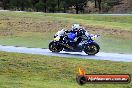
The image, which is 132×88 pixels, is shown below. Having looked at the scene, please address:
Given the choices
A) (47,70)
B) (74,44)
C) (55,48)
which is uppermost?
(74,44)

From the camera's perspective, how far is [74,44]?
75.1 ft

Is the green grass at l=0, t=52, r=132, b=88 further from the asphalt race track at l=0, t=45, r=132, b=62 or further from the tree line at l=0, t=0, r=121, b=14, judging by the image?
the tree line at l=0, t=0, r=121, b=14

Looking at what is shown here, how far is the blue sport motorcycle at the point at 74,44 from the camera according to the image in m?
22.6

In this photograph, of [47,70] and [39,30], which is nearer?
[47,70]

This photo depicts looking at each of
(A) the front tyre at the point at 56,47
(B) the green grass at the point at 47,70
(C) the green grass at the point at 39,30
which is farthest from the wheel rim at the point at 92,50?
(C) the green grass at the point at 39,30

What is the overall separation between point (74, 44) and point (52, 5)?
176 feet

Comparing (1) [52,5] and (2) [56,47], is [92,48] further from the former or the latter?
(1) [52,5]

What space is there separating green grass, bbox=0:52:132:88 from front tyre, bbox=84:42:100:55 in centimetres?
219

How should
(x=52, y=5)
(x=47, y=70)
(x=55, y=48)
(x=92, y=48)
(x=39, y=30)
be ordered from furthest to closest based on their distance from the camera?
(x=52, y=5), (x=39, y=30), (x=55, y=48), (x=92, y=48), (x=47, y=70)

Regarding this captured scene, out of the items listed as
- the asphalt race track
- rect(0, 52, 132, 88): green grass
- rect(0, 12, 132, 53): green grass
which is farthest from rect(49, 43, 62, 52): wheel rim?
rect(0, 12, 132, 53): green grass

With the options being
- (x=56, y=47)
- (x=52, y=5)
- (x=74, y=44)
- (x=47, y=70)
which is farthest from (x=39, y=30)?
(x=52, y=5)

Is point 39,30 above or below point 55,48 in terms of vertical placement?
below

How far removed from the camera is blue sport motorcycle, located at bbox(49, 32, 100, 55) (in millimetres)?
22578

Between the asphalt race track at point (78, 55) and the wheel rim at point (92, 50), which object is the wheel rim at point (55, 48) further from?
the wheel rim at point (92, 50)
